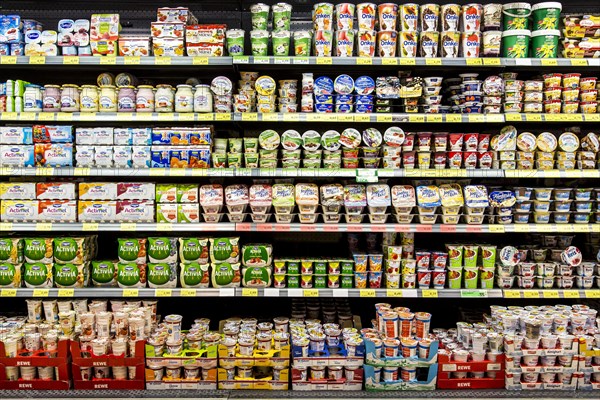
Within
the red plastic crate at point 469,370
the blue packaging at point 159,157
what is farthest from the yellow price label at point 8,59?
the red plastic crate at point 469,370

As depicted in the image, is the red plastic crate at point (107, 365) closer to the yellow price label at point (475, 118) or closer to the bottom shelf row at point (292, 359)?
the bottom shelf row at point (292, 359)

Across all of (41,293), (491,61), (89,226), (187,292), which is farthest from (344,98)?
(41,293)

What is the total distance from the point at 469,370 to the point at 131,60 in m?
2.66

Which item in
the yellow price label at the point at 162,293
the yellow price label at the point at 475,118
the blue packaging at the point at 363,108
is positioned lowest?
the yellow price label at the point at 162,293

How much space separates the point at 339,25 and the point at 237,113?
2.74 ft

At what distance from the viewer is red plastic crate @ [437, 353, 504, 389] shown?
2658 mm

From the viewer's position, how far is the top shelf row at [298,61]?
3049 millimetres

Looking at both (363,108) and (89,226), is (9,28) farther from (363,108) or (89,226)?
(363,108)

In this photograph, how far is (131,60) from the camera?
121 inches

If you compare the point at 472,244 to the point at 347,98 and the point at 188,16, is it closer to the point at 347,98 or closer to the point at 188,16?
the point at 347,98

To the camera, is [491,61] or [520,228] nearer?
[491,61]

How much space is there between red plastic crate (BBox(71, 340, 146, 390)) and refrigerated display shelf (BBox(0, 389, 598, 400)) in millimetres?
29

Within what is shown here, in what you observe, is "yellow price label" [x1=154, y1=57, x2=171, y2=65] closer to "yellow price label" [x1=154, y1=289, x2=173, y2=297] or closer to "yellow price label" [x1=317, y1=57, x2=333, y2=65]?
"yellow price label" [x1=317, y1=57, x2=333, y2=65]

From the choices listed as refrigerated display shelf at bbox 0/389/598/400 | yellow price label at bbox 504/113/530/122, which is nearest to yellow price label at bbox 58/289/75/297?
refrigerated display shelf at bbox 0/389/598/400
